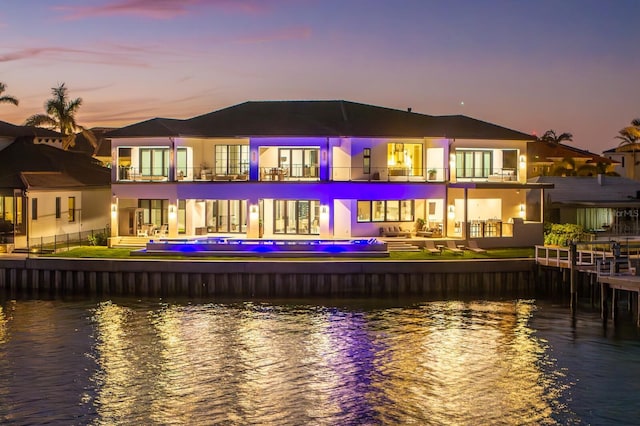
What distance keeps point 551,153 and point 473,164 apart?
41841mm

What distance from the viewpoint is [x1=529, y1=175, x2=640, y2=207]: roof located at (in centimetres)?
6481

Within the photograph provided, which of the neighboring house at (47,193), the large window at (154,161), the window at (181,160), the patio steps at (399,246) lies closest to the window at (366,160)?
the patio steps at (399,246)

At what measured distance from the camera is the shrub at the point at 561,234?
52.2m

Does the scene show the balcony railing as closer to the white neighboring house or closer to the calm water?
the white neighboring house

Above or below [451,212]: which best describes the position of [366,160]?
above

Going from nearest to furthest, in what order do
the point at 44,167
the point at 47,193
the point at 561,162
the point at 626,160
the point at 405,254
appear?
1. the point at 405,254
2. the point at 47,193
3. the point at 44,167
4. the point at 561,162
5. the point at 626,160

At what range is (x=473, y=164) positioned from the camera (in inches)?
2270

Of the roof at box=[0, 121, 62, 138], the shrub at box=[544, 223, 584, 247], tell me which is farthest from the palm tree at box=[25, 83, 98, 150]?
the shrub at box=[544, 223, 584, 247]

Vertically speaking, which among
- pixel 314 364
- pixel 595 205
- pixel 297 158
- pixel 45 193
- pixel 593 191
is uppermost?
pixel 297 158

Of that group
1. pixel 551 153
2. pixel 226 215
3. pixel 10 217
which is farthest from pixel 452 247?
pixel 551 153

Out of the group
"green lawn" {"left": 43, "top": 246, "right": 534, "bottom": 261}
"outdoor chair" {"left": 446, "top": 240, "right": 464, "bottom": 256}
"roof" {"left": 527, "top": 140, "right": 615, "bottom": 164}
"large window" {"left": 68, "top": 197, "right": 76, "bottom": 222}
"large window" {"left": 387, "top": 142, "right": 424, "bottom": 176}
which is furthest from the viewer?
"roof" {"left": 527, "top": 140, "right": 615, "bottom": 164}

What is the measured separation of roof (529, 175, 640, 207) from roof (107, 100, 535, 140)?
345 inches

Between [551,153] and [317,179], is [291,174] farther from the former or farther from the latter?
[551,153]

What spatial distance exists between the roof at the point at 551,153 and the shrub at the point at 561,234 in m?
38.0
